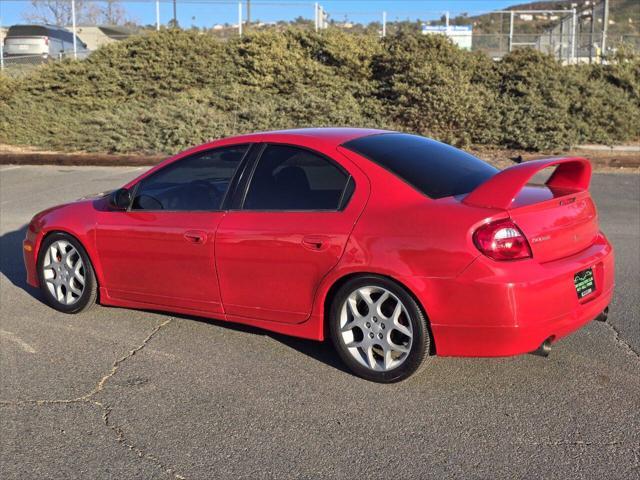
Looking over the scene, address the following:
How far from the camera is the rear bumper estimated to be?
3863 mm

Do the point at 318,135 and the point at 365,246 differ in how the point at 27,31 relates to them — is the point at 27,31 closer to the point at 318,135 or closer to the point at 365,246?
the point at 318,135

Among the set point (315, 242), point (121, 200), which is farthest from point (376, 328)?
point (121, 200)

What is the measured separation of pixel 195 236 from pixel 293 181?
2.51 ft

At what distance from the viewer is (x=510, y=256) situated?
3924 mm

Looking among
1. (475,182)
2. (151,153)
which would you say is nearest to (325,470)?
(475,182)

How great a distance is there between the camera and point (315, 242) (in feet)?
14.3

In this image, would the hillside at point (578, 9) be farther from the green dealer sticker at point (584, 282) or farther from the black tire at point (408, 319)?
the black tire at point (408, 319)

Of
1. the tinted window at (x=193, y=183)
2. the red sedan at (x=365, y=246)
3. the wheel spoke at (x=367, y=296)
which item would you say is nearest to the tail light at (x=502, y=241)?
the red sedan at (x=365, y=246)

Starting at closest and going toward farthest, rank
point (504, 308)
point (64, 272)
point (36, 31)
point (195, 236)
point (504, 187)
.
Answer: point (504, 308)
point (504, 187)
point (195, 236)
point (64, 272)
point (36, 31)

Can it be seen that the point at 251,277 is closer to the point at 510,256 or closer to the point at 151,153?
the point at 510,256

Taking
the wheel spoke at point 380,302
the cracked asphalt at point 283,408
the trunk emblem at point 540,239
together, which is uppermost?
the trunk emblem at point 540,239

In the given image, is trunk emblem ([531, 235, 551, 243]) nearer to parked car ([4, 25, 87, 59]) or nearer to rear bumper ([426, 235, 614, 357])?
rear bumper ([426, 235, 614, 357])

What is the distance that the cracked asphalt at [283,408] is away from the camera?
137 inches

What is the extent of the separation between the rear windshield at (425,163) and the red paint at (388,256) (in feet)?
0.31
